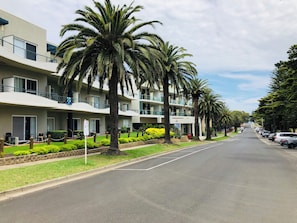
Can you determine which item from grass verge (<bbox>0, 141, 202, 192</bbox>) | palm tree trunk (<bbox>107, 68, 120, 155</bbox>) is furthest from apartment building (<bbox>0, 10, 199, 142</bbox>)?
grass verge (<bbox>0, 141, 202, 192</bbox>)

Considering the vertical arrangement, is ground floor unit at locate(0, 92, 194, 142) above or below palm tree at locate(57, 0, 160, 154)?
below

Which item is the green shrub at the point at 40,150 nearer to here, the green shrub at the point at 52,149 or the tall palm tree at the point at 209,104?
the green shrub at the point at 52,149

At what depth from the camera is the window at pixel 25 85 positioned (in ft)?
88.3

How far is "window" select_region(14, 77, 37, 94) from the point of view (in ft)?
88.3

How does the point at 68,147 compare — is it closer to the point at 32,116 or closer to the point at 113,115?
the point at 113,115

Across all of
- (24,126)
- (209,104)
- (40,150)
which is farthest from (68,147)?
(209,104)

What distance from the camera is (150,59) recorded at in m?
21.4

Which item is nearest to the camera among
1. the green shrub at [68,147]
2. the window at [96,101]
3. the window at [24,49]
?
the green shrub at [68,147]

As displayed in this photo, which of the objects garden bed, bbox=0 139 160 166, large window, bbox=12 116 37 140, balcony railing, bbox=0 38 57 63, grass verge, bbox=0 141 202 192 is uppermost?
balcony railing, bbox=0 38 57 63

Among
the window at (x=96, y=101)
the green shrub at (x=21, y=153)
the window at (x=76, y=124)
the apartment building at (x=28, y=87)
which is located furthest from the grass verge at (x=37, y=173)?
the window at (x=96, y=101)

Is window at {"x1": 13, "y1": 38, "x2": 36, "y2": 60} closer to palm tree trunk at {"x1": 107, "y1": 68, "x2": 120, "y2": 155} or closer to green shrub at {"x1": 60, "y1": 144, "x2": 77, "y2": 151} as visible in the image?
palm tree trunk at {"x1": 107, "y1": 68, "x2": 120, "y2": 155}

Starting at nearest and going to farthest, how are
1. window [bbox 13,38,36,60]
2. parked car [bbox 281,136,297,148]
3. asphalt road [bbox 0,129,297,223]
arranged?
asphalt road [bbox 0,129,297,223]
window [bbox 13,38,36,60]
parked car [bbox 281,136,297,148]

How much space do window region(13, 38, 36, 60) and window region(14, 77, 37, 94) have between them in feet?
6.79

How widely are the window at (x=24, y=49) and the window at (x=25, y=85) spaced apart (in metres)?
2.07
